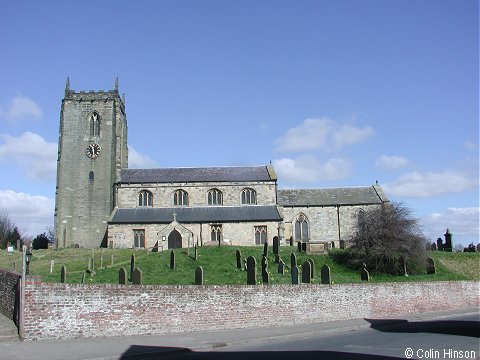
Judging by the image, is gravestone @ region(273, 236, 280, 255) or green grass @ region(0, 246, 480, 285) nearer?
green grass @ region(0, 246, 480, 285)

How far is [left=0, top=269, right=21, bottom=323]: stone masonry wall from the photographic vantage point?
1429 cm

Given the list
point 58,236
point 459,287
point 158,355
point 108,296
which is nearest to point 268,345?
point 158,355

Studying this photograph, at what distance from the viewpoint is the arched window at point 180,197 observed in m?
49.2

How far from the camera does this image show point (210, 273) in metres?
28.6

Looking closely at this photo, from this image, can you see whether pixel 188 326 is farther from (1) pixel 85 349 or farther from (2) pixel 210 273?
(2) pixel 210 273

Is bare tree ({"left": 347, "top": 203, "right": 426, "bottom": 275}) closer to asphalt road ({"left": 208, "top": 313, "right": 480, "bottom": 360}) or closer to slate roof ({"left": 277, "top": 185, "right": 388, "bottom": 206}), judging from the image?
asphalt road ({"left": 208, "top": 313, "right": 480, "bottom": 360})

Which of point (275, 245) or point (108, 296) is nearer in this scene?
point (108, 296)

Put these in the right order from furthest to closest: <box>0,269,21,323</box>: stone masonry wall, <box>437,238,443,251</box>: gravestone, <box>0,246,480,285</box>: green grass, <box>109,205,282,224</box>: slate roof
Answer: <box>437,238,443,251</box>: gravestone, <box>109,205,282,224</box>: slate roof, <box>0,246,480,285</box>: green grass, <box>0,269,21,323</box>: stone masonry wall

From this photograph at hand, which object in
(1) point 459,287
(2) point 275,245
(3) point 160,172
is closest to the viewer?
(1) point 459,287

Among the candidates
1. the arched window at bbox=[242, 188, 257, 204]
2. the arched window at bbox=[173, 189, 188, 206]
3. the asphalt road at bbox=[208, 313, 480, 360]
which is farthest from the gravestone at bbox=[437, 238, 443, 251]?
the asphalt road at bbox=[208, 313, 480, 360]

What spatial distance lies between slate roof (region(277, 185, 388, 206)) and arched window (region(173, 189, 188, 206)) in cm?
1032

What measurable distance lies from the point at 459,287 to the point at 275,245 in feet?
42.0

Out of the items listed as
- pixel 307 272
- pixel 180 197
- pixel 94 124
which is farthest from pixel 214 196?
pixel 307 272

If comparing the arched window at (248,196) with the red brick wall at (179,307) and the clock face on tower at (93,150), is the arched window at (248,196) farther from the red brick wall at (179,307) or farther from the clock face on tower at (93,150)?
the red brick wall at (179,307)
